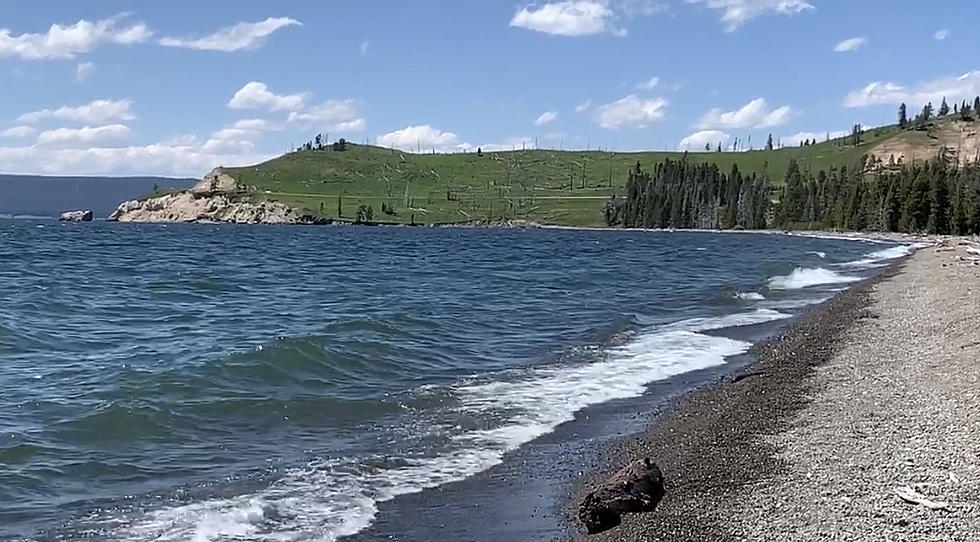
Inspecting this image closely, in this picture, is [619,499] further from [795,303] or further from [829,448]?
[795,303]

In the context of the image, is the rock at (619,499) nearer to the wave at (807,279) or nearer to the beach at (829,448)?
the beach at (829,448)

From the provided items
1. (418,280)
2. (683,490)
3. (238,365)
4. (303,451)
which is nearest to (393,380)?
(238,365)

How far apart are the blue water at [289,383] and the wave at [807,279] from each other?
117 inches

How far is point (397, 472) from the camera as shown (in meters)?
15.3

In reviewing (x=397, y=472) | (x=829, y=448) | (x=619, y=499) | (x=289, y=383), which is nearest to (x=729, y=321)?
(x=289, y=383)

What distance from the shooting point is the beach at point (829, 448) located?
37.0ft

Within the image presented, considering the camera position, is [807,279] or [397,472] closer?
[397,472]

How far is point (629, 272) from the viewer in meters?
68.2

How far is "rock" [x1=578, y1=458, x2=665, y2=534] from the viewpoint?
1230cm

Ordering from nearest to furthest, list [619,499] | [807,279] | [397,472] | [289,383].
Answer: [619,499]
[397,472]
[289,383]
[807,279]

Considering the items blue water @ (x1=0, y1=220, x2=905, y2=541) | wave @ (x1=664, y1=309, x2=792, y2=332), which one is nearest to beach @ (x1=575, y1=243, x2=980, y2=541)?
blue water @ (x1=0, y1=220, x2=905, y2=541)

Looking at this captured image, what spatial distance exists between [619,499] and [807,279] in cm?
5091

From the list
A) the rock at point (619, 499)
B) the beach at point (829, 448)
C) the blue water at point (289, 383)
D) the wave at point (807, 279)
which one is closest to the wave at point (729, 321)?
the blue water at point (289, 383)

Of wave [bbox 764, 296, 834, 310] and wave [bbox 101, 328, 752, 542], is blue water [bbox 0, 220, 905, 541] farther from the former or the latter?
wave [bbox 764, 296, 834, 310]
